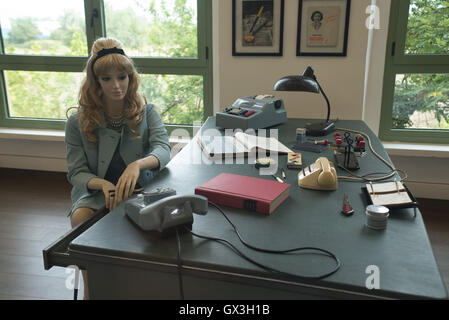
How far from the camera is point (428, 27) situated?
8.70ft

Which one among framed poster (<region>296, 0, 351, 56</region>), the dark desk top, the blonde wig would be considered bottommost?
the dark desk top

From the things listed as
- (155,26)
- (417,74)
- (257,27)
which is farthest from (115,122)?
(417,74)

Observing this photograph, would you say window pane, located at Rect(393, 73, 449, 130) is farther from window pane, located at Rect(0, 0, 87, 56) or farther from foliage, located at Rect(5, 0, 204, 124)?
window pane, located at Rect(0, 0, 87, 56)

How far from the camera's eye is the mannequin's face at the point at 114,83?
1578mm

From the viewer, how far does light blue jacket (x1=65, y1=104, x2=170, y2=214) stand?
1.56m

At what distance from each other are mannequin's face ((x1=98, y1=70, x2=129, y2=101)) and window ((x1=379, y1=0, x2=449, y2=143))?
199 centimetres

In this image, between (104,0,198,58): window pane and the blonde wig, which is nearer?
the blonde wig

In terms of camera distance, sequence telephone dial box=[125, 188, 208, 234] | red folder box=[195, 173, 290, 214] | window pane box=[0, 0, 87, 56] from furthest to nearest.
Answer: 1. window pane box=[0, 0, 87, 56]
2. red folder box=[195, 173, 290, 214]
3. telephone dial box=[125, 188, 208, 234]

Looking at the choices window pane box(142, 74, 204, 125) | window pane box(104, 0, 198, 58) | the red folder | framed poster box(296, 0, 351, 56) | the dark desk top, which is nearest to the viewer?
the dark desk top

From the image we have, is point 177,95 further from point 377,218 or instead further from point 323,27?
point 377,218

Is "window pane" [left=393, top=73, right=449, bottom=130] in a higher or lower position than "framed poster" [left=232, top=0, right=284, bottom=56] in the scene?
lower

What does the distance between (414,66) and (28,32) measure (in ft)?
10.5

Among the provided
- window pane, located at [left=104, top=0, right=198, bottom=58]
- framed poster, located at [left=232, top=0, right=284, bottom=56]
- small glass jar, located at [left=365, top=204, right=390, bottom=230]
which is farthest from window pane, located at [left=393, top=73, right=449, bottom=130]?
small glass jar, located at [left=365, top=204, right=390, bottom=230]
